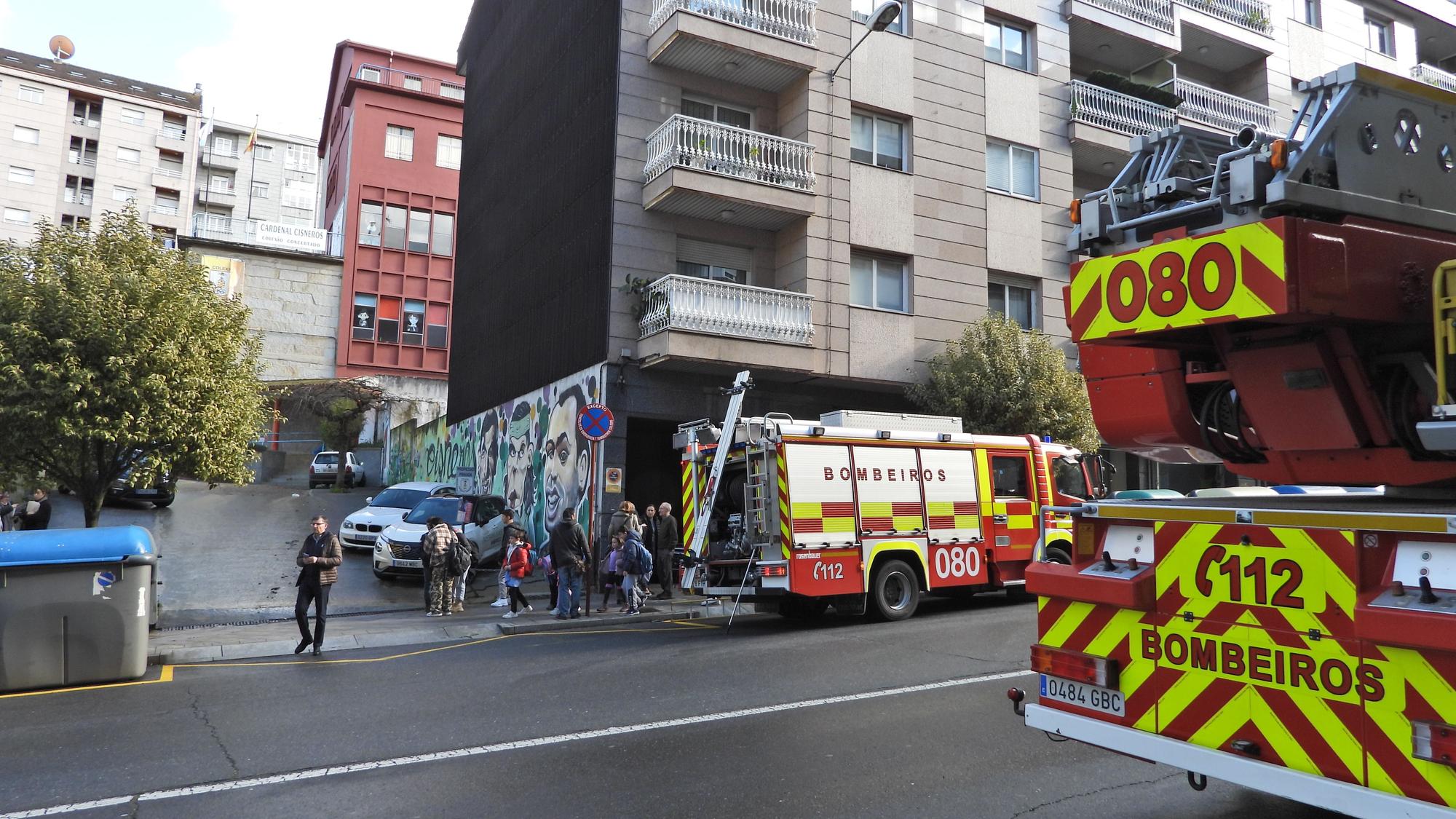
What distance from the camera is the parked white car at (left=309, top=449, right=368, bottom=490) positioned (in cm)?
3566

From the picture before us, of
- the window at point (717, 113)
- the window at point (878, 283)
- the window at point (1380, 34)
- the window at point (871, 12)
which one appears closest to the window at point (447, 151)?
the window at point (717, 113)

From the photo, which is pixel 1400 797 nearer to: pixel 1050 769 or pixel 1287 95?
pixel 1050 769

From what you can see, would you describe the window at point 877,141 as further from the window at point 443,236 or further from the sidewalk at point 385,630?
the window at point 443,236

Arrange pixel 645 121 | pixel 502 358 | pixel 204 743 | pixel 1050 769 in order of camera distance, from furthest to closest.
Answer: pixel 502 358
pixel 645 121
pixel 204 743
pixel 1050 769

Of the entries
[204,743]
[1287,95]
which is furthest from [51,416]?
[1287,95]

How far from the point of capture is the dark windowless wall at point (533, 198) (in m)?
18.8

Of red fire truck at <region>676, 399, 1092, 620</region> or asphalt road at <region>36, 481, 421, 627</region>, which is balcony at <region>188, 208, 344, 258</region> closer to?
asphalt road at <region>36, 481, 421, 627</region>

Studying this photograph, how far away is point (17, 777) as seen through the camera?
582cm

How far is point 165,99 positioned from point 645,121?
57065 mm

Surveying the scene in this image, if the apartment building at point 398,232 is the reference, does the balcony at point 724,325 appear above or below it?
below

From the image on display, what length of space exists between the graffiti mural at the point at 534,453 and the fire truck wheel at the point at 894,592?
6857 millimetres

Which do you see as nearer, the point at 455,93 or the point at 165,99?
the point at 455,93

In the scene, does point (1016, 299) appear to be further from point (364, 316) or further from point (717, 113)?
point (364, 316)

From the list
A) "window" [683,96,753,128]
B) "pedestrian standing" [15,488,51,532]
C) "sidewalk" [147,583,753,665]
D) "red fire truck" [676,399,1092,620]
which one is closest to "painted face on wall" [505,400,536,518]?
"sidewalk" [147,583,753,665]
